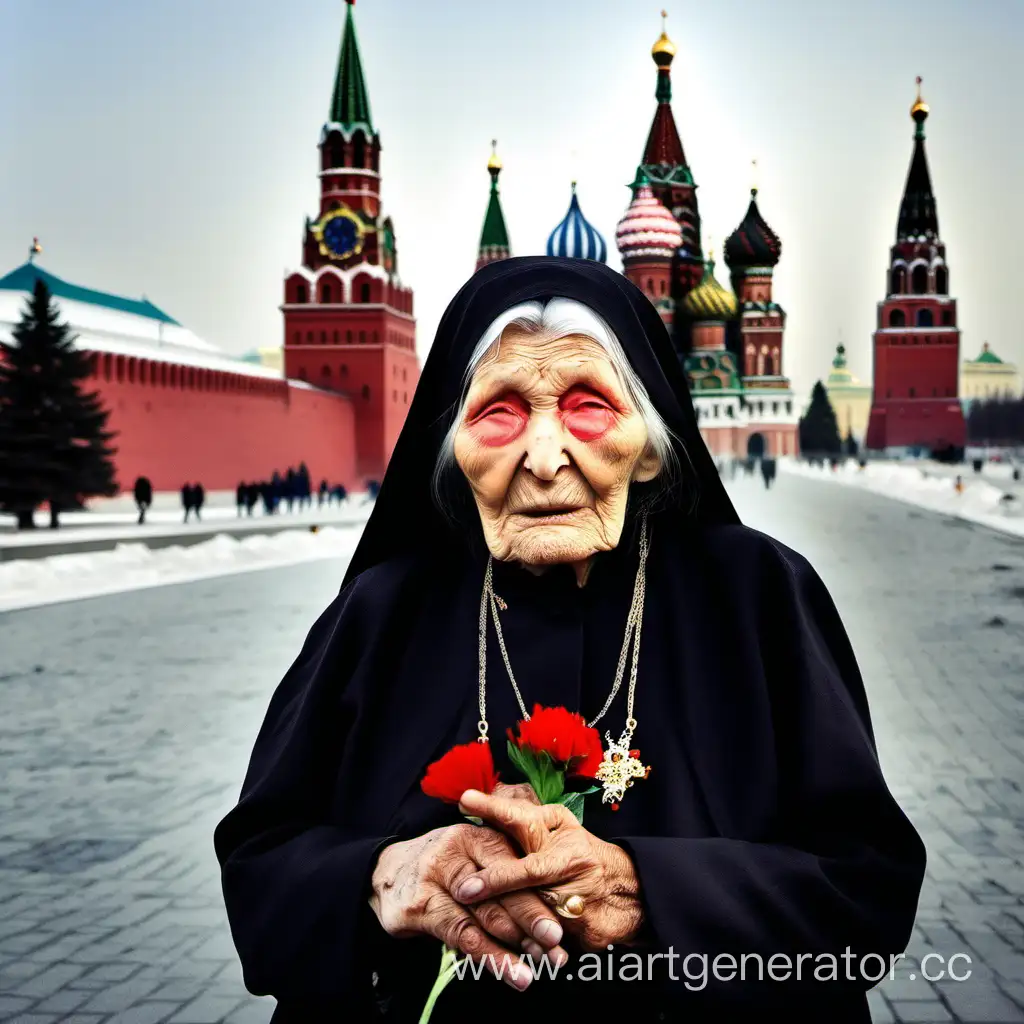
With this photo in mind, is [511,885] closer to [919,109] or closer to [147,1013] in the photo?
[147,1013]

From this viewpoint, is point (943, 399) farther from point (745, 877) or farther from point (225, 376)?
point (745, 877)

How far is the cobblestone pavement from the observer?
3.43 m

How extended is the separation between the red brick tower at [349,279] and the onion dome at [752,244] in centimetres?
3024

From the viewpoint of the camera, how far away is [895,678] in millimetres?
7805

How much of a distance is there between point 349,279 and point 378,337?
8.00 ft

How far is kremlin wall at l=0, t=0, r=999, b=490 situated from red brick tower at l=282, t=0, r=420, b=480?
55 mm

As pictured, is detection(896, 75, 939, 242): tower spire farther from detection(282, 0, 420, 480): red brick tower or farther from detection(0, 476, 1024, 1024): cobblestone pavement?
detection(0, 476, 1024, 1024): cobblestone pavement

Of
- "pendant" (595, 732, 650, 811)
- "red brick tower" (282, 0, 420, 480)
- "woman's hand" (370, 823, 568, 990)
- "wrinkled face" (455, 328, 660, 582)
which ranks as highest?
"red brick tower" (282, 0, 420, 480)

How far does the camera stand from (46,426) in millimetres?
23219

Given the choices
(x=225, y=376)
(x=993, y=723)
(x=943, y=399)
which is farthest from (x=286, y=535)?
(x=943, y=399)

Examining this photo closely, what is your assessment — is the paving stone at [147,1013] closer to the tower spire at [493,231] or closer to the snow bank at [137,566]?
the snow bank at [137,566]

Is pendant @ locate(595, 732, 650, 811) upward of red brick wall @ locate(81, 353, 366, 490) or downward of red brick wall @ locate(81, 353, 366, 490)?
downward

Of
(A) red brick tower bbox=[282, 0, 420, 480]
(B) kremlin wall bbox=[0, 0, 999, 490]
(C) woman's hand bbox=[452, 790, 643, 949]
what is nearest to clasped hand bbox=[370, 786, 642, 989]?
(C) woman's hand bbox=[452, 790, 643, 949]

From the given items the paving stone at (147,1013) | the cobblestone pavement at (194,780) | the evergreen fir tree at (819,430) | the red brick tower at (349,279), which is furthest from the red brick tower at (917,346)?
the paving stone at (147,1013)
